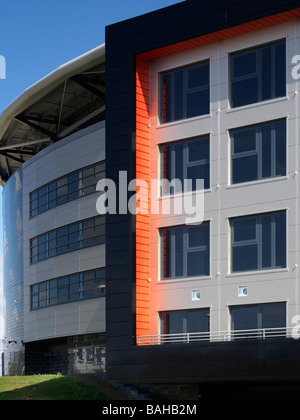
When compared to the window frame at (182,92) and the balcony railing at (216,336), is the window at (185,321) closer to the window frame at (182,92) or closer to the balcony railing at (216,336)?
the balcony railing at (216,336)

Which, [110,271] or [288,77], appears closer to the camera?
[288,77]

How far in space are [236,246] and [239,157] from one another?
3902 millimetres

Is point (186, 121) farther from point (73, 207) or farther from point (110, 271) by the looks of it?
point (73, 207)

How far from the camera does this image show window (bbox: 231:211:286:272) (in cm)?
3644

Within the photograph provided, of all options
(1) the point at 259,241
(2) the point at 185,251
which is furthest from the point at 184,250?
(1) the point at 259,241

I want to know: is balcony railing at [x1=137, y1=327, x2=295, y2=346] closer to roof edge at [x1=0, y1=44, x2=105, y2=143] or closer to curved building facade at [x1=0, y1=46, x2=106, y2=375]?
curved building facade at [x1=0, y1=46, x2=106, y2=375]

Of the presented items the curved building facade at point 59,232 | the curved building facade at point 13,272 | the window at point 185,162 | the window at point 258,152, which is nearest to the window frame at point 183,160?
the window at point 185,162

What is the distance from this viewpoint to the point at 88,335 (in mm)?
50750

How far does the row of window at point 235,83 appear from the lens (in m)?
37.5

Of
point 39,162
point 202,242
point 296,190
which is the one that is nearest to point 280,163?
point 296,190

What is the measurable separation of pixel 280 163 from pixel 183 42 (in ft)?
23.9

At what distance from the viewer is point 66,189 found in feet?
173

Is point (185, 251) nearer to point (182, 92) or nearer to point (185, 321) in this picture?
point (185, 321)
